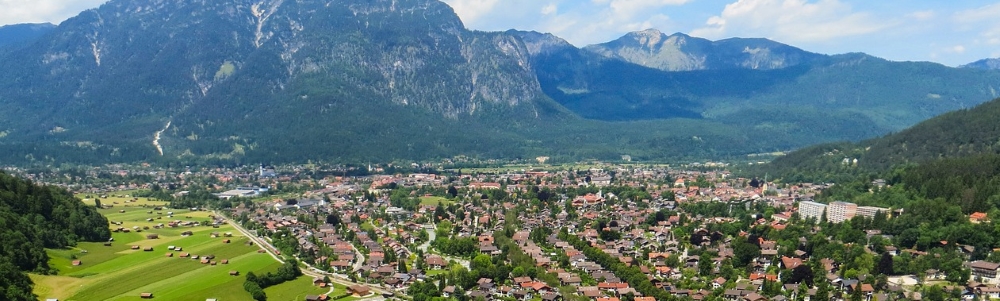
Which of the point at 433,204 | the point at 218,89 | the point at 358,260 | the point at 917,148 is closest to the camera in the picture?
the point at 358,260

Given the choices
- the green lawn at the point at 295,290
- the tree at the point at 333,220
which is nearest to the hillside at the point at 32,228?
the green lawn at the point at 295,290

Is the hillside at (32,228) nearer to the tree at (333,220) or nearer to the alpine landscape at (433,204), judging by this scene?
the alpine landscape at (433,204)

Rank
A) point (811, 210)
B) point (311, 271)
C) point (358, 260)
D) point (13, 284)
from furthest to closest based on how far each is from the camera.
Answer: point (811, 210)
point (358, 260)
point (311, 271)
point (13, 284)

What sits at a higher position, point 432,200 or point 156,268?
point 432,200

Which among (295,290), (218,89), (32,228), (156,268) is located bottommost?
(295,290)

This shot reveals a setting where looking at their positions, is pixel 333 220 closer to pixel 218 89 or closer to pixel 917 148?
pixel 917 148

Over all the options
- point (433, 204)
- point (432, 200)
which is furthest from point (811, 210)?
point (432, 200)
